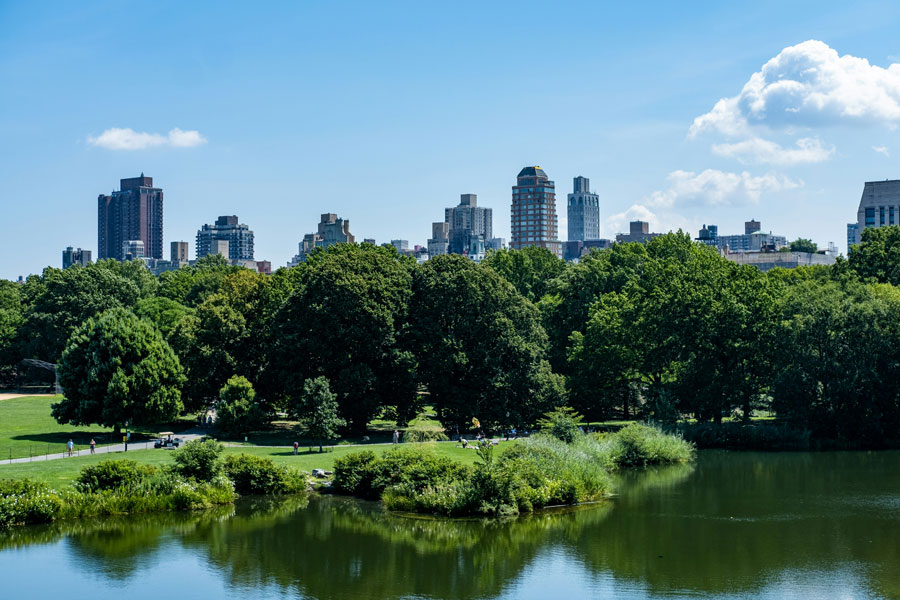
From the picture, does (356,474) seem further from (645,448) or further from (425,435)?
(645,448)

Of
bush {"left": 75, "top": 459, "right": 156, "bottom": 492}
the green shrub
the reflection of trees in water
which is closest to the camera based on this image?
the reflection of trees in water

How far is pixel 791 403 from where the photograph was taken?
62.7 metres

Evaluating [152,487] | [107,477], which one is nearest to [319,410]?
[152,487]

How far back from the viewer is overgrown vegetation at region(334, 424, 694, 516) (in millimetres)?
40281

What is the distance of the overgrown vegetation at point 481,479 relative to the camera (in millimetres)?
40281

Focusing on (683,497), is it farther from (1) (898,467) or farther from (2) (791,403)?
(2) (791,403)

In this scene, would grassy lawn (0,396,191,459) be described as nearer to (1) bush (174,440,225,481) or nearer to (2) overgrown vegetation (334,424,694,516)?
(1) bush (174,440,225,481)

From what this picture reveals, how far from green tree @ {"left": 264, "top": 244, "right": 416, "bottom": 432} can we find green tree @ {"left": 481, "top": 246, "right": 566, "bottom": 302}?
3211 centimetres

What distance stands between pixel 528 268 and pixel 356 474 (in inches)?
2244

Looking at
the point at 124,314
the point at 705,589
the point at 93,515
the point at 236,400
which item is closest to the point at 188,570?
the point at 93,515

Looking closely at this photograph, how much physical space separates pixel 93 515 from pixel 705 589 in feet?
81.1

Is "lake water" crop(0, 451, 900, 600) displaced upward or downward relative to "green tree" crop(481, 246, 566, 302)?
downward

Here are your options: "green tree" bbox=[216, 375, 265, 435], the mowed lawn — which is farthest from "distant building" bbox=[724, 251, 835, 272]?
the mowed lawn

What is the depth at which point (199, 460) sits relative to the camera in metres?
43.1
